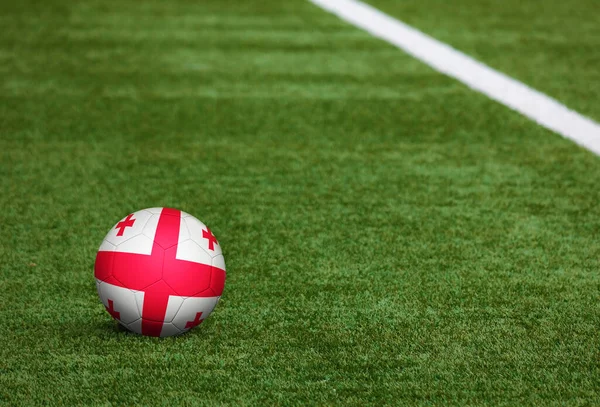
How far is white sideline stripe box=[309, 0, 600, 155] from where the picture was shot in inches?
255

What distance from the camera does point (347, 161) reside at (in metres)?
5.73

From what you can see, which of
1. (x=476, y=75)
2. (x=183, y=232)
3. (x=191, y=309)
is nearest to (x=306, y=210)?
(x=183, y=232)

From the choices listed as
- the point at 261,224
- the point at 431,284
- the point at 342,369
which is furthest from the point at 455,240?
the point at 342,369

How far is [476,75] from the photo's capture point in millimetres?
7730

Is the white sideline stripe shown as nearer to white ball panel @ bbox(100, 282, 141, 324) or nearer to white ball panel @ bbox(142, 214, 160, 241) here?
white ball panel @ bbox(142, 214, 160, 241)

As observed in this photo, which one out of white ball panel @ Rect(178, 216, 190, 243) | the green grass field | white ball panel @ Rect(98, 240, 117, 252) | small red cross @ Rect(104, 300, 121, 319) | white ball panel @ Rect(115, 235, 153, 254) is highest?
white ball panel @ Rect(178, 216, 190, 243)

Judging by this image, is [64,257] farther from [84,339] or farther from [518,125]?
[518,125]

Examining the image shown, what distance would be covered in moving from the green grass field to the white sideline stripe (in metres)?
0.17

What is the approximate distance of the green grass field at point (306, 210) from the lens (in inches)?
127

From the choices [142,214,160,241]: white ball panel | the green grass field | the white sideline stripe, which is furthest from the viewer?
the white sideline stripe

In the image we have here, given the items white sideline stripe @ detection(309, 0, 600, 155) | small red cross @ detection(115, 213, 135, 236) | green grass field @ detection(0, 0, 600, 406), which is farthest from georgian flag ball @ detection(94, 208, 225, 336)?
white sideline stripe @ detection(309, 0, 600, 155)

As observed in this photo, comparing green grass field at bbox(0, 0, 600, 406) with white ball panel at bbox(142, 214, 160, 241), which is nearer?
green grass field at bbox(0, 0, 600, 406)

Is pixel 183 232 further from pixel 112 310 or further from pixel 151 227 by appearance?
pixel 112 310

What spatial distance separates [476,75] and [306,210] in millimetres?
3563
